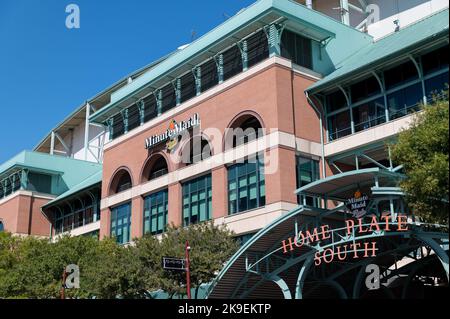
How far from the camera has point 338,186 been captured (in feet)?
92.1

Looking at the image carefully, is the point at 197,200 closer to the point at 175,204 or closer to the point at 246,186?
the point at 175,204

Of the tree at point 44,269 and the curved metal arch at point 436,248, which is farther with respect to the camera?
the tree at point 44,269

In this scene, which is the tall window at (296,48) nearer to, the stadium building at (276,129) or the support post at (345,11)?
the stadium building at (276,129)

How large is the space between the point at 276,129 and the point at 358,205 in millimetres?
12149

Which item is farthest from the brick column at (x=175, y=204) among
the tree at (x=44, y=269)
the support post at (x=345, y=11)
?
the support post at (x=345, y=11)

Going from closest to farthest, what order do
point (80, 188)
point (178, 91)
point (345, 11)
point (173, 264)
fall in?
point (173, 264), point (178, 91), point (345, 11), point (80, 188)

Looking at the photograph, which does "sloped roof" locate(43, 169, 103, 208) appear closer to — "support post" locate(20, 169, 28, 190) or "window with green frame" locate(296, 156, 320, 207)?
"support post" locate(20, 169, 28, 190)

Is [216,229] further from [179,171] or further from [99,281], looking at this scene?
[179,171]

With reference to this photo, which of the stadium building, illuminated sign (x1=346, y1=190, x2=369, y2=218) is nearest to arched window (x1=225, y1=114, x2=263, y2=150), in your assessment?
the stadium building

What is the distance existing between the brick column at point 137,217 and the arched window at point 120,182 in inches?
142

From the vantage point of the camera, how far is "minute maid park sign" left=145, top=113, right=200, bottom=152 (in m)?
44.5

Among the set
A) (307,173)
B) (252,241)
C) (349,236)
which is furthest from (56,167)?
(349,236)

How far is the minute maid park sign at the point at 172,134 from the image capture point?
44531mm

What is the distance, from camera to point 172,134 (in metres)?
46.2
